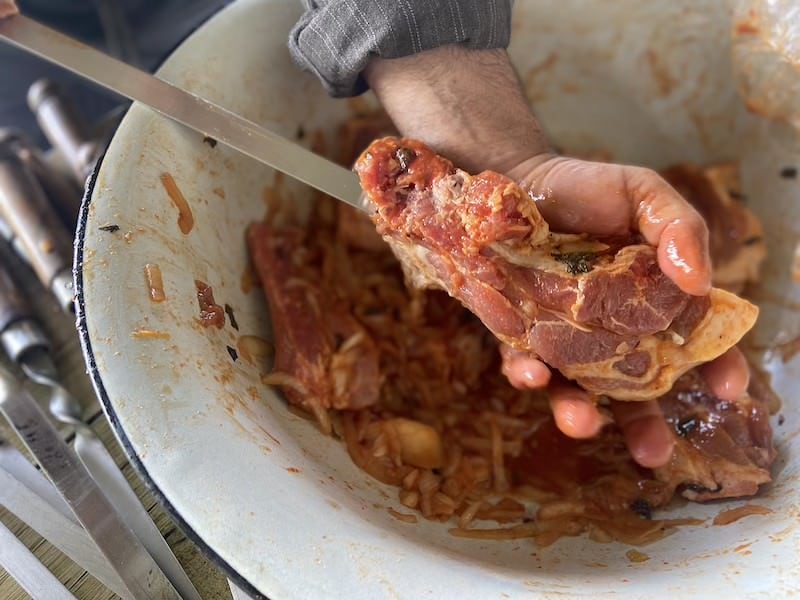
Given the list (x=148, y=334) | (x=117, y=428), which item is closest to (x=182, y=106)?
(x=148, y=334)

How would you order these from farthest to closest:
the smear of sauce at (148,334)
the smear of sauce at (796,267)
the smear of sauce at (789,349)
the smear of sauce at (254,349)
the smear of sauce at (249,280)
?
the smear of sauce at (796,267)
the smear of sauce at (789,349)
the smear of sauce at (249,280)
the smear of sauce at (254,349)
the smear of sauce at (148,334)

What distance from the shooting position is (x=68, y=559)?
5.30 ft

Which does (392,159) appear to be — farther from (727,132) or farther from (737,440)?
(727,132)

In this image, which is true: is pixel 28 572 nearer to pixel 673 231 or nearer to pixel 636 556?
pixel 636 556

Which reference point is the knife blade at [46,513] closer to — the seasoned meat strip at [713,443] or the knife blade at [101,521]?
the knife blade at [101,521]

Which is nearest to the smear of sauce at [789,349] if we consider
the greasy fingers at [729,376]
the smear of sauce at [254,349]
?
the greasy fingers at [729,376]

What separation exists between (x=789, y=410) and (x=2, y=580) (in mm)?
2025

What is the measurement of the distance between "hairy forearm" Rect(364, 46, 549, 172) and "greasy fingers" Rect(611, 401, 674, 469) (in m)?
0.69

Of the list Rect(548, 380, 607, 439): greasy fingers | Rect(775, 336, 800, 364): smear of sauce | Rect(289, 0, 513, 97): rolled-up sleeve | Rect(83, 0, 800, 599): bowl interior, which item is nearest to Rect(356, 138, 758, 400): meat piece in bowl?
Rect(548, 380, 607, 439): greasy fingers

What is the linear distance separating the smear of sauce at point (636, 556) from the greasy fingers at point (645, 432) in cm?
25

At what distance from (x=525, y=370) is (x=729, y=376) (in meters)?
0.55

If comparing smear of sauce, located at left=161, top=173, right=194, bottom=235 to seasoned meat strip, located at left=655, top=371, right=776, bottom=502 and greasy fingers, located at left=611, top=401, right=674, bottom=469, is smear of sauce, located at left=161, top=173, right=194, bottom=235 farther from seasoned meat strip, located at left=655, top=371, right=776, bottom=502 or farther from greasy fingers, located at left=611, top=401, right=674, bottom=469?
seasoned meat strip, located at left=655, top=371, right=776, bottom=502

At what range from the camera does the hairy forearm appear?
175 centimetres

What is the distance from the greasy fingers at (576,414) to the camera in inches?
62.1
